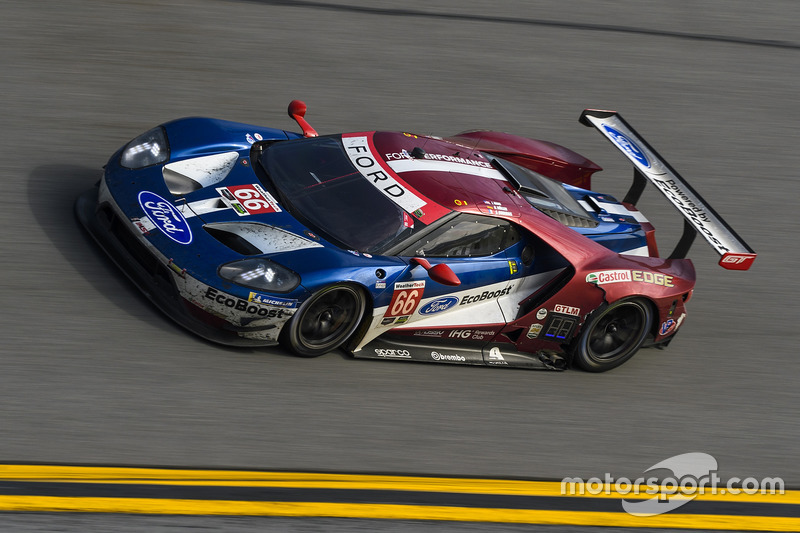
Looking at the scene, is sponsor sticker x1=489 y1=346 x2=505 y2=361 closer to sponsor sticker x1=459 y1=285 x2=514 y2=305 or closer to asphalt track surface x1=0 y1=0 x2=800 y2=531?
asphalt track surface x1=0 y1=0 x2=800 y2=531

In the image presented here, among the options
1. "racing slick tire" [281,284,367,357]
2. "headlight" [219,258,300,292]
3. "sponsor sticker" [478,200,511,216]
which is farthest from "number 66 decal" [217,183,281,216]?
"sponsor sticker" [478,200,511,216]

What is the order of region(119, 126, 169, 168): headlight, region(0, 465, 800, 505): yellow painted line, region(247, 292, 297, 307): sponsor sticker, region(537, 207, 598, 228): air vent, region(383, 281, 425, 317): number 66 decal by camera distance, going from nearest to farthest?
1. region(0, 465, 800, 505): yellow painted line
2. region(247, 292, 297, 307): sponsor sticker
3. region(383, 281, 425, 317): number 66 decal
4. region(119, 126, 169, 168): headlight
5. region(537, 207, 598, 228): air vent

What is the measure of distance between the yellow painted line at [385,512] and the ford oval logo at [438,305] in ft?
4.62

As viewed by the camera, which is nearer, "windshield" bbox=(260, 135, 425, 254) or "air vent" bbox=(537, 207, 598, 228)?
"windshield" bbox=(260, 135, 425, 254)

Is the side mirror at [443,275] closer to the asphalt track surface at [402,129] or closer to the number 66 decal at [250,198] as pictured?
the asphalt track surface at [402,129]

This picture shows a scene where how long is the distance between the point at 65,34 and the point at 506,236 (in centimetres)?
522

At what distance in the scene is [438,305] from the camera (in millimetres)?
5723

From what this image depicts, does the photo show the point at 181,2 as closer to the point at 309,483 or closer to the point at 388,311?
the point at 388,311

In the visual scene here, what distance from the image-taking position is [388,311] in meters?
5.48

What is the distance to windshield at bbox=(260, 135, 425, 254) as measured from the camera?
18.0ft

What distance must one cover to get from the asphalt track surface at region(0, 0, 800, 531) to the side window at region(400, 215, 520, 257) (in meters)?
0.76

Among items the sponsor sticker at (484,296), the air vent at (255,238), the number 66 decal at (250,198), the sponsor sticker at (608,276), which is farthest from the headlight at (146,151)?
the sponsor sticker at (608,276)

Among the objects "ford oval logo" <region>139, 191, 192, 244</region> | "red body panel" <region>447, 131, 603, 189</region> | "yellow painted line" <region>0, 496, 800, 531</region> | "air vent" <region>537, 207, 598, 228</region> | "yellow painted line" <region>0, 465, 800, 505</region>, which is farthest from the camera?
"red body panel" <region>447, 131, 603, 189</region>

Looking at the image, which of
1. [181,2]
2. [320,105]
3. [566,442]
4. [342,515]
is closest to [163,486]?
[342,515]
